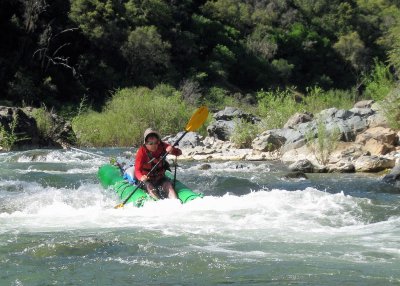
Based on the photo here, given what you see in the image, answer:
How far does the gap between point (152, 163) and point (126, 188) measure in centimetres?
50

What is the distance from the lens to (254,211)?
7.35 metres

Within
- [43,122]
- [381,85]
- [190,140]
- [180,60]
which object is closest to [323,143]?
[381,85]

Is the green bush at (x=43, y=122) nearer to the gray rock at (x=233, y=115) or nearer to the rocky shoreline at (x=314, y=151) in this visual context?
the rocky shoreline at (x=314, y=151)

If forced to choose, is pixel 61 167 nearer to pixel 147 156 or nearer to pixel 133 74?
pixel 147 156

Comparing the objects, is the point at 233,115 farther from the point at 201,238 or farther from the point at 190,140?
the point at 201,238

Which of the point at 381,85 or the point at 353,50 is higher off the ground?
the point at 353,50

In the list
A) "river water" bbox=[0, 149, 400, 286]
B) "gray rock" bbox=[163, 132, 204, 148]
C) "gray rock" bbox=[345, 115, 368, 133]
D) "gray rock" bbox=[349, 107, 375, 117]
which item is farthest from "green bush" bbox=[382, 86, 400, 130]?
"gray rock" bbox=[163, 132, 204, 148]

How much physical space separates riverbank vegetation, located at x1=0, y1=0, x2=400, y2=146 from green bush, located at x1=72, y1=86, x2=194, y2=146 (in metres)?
0.04

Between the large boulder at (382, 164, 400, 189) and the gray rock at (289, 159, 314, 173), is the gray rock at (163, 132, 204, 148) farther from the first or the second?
the large boulder at (382, 164, 400, 189)

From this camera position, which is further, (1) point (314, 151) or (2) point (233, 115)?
(2) point (233, 115)

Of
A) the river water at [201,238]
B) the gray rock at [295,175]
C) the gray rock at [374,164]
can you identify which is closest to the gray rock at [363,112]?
the gray rock at [374,164]

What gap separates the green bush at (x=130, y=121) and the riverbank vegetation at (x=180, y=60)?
0.04 meters

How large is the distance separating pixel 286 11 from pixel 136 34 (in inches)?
749

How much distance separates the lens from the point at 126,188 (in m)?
8.55
